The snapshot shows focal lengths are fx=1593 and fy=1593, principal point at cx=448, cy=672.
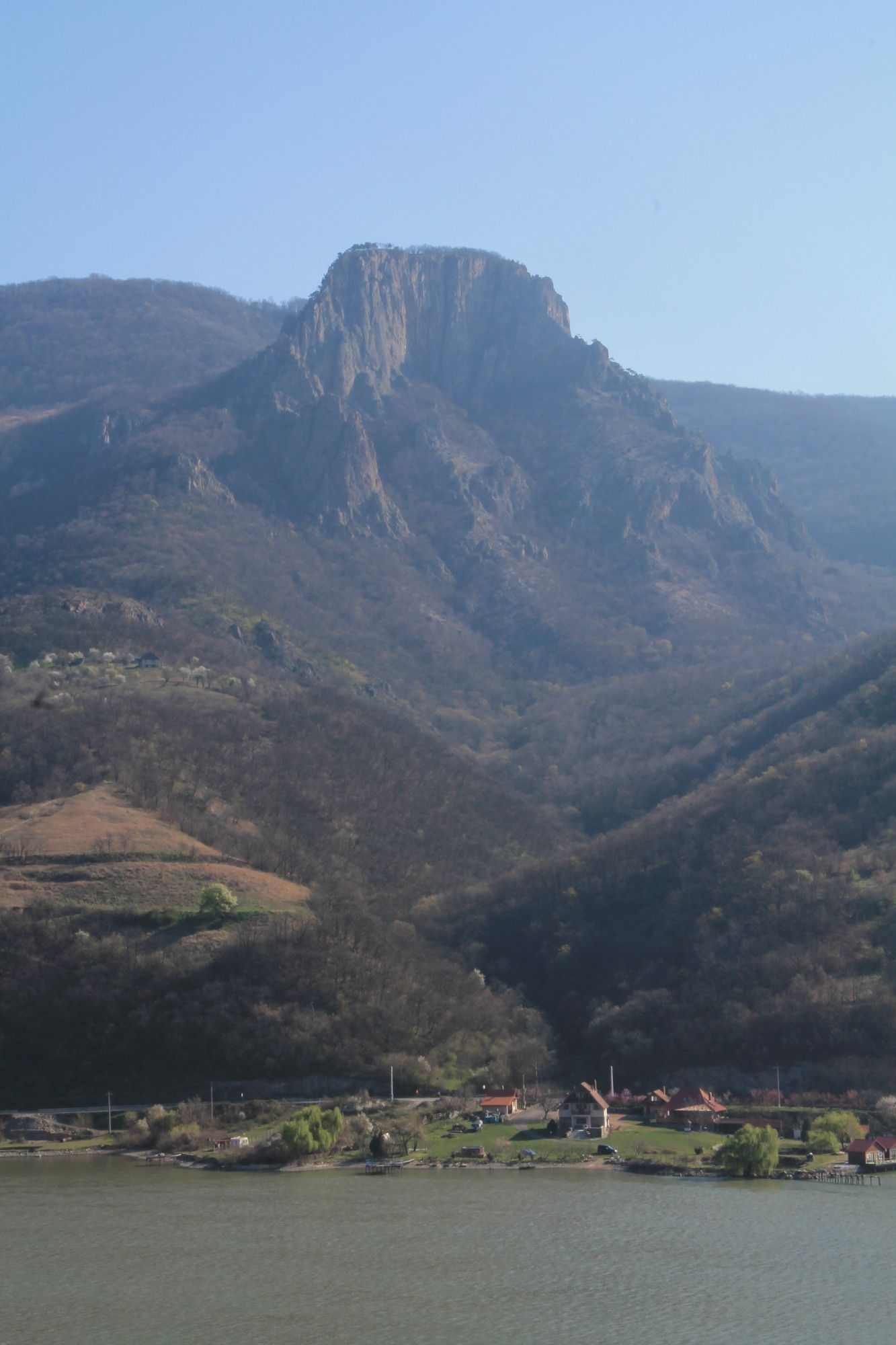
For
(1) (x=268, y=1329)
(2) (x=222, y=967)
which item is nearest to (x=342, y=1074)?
(2) (x=222, y=967)

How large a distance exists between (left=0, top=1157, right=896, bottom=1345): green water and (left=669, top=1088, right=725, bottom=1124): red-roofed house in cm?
1452

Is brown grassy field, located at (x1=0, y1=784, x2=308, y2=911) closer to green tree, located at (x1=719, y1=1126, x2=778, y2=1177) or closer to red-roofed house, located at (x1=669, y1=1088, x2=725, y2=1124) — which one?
red-roofed house, located at (x1=669, y1=1088, x2=725, y2=1124)

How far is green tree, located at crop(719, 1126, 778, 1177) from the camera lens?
77938 millimetres

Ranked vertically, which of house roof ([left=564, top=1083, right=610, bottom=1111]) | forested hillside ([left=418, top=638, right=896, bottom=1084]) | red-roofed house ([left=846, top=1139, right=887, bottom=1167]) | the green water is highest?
forested hillside ([left=418, top=638, right=896, bottom=1084])

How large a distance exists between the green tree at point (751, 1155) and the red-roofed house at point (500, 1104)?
20812 millimetres

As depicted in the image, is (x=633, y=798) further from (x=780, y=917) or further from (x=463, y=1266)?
(x=463, y=1266)

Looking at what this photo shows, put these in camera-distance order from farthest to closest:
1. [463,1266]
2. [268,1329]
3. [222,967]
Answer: [222,967] → [463,1266] → [268,1329]

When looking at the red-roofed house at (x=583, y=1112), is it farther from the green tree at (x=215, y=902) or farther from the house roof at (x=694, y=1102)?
the green tree at (x=215, y=902)

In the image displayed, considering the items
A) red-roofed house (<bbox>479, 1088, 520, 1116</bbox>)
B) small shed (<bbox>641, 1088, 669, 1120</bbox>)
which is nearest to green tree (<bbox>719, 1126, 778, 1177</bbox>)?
small shed (<bbox>641, 1088, 669, 1120</bbox>)

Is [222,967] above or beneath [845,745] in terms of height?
beneath

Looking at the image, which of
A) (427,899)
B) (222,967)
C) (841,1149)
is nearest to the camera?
(841,1149)

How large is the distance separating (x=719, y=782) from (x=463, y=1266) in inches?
4373

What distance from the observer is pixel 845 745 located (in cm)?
15338

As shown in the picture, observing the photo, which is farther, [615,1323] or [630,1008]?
[630,1008]
